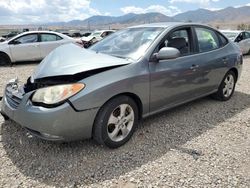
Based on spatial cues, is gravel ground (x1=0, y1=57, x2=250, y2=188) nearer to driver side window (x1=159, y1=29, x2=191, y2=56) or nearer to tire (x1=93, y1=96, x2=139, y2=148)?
tire (x1=93, y1=96, x2=139, y2=148)

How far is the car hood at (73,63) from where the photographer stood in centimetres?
322

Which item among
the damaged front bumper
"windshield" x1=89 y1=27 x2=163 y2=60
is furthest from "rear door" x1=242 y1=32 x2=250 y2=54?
the damaged front bumper

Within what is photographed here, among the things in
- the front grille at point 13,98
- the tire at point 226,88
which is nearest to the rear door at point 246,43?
the tire at point 226,88

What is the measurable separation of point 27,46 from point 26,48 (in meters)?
0.09

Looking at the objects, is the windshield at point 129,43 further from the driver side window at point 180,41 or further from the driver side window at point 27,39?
the driver side window at point 27,39

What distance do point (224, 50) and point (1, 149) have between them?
4.08 m

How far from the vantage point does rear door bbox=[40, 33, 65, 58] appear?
11.0m

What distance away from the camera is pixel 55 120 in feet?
9.75

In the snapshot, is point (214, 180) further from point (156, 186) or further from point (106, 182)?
point (106, 182)

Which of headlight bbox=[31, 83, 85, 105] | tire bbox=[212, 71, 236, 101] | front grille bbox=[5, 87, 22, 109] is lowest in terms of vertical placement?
tire bbox=[212, 71, 236, 101]

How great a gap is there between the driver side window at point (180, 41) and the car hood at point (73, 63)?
0.89m

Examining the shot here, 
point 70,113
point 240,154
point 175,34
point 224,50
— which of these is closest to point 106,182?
point 70,113

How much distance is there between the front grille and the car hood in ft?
1.00

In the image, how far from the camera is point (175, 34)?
167 inches
